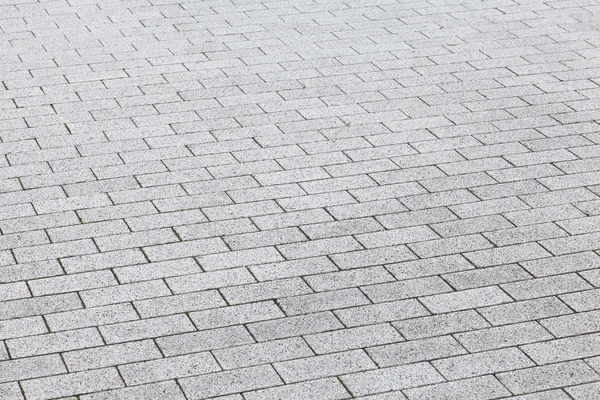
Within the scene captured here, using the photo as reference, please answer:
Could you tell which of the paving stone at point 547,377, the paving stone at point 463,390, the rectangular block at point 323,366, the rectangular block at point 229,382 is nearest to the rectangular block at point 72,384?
the rectangular block at point 229,382

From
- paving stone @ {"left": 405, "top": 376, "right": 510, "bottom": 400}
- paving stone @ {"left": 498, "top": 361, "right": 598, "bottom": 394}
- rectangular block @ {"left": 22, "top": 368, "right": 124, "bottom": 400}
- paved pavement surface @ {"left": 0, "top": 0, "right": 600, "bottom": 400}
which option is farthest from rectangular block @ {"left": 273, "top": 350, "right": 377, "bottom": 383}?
rectangular block @ {"left": 22, "top": 368, "right": 124, "bottom": 400}

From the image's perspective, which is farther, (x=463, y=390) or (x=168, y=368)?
(x=168, y=368)

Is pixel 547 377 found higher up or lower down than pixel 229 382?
higher up

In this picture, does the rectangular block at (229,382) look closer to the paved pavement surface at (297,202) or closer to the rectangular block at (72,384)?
the paved pavement surface at (297,202)

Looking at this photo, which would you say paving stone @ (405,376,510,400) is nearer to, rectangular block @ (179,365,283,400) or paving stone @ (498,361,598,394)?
paving stone @ (498,361,598,394)

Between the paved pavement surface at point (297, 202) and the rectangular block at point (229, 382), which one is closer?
the rectangular block at point (229, 382)

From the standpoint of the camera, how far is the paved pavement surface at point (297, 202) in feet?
18.6

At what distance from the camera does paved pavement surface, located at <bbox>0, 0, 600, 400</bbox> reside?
18.6 feet

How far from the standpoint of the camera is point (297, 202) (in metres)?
7.32

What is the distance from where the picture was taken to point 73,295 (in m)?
6.22

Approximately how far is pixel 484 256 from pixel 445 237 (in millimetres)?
325

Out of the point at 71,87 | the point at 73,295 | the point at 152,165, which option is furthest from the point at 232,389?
the point at 71,87

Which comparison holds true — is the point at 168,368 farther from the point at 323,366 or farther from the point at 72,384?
the point at 323,366

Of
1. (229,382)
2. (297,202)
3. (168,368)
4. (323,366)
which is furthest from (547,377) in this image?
(297,202)
